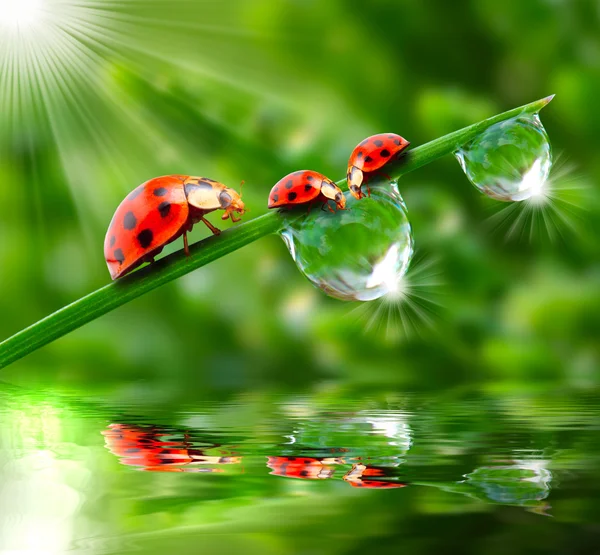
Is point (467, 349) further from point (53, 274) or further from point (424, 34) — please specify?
point (53, 274)

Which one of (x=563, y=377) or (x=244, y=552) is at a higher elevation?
(x=563, y=377)

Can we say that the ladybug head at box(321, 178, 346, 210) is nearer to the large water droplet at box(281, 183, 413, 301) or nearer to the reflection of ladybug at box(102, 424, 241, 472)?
the large water droplet at box(281, 183, 413, 301)

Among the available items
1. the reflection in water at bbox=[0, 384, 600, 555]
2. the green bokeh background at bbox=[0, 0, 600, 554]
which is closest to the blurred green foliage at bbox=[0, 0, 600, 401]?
the green bokeh background at bbox=[0, 0, 600, 554]

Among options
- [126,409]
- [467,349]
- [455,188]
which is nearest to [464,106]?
[455,188]

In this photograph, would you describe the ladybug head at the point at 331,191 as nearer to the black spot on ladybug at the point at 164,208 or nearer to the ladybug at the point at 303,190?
the ladybug at the point at 303,190

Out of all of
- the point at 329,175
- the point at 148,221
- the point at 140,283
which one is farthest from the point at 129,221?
the point at 329,175

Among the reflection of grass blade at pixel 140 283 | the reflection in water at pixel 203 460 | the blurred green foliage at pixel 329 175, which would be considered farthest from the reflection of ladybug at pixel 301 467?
the blurred green foliage at pixel 329 175
